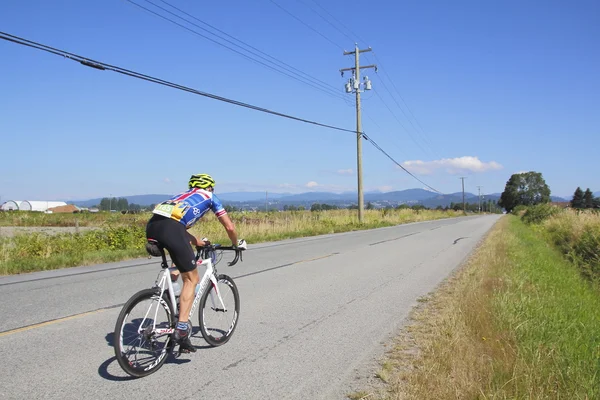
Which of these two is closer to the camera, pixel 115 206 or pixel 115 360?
pixel 115 360

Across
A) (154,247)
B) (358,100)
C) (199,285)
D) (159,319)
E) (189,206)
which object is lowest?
(159,319)

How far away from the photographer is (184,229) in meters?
4.88

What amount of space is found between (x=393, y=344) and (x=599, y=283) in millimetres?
9223

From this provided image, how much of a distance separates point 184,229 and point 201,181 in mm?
587

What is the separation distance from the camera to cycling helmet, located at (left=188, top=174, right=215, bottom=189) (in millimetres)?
5129

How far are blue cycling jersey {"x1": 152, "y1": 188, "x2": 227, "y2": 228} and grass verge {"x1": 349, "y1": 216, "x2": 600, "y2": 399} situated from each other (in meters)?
2.44

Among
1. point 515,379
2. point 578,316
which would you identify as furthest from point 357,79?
point 515,379

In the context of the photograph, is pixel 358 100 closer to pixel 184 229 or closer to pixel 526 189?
pixel 184 229

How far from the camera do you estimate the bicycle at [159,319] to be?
14.4 feet

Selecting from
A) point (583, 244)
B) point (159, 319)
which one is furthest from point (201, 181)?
point (583, 244)

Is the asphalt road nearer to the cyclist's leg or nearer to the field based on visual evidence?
the cyclist's leg

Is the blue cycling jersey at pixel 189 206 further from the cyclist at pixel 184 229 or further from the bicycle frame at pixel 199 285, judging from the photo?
the bicycle frame at pixel 199 285

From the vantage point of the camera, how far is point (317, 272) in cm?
1128

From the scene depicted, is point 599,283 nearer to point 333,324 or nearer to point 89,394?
point 333,324
